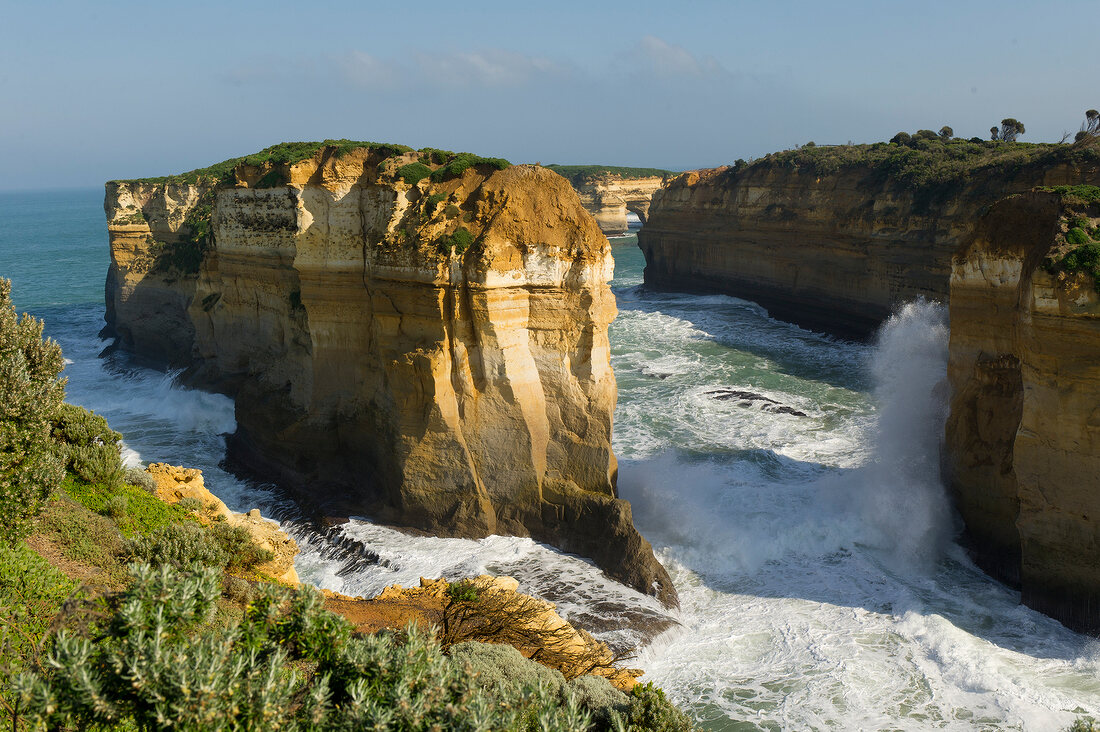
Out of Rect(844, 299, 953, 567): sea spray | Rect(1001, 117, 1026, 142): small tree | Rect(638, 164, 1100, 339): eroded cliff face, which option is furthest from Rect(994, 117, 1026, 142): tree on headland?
Rect(844, 299, 953, 567): sea spray

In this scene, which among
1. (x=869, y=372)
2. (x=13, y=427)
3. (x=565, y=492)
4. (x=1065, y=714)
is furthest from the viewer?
(x=869, y=372)

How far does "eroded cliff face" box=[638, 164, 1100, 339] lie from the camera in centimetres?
3172

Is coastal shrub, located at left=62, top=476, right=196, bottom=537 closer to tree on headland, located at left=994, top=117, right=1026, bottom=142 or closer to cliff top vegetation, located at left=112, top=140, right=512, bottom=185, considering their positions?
cliff top vegetation, located at left=112, top=140, right=512, bottom=185

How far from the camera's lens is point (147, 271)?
1331 inches

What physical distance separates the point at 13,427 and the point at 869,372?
87.9 feet

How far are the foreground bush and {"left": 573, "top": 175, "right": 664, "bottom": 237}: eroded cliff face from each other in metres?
79.8

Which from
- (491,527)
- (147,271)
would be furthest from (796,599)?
(147,271)

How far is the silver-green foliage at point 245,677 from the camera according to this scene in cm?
515

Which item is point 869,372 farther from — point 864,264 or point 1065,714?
point 1065,714

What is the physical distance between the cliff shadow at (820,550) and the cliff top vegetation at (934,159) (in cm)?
1872

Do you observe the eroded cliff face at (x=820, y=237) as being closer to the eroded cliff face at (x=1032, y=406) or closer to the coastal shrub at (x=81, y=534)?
the eroded cliff face at (x=1032, y=406)

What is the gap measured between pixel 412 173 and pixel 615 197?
2796 inches

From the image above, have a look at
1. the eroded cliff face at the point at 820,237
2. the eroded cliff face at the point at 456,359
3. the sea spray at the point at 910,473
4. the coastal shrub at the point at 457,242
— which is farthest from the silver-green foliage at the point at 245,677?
the eroded cliff face at the point at 820,237

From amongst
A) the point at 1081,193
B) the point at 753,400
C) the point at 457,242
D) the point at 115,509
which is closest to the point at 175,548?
the point at 115,509
